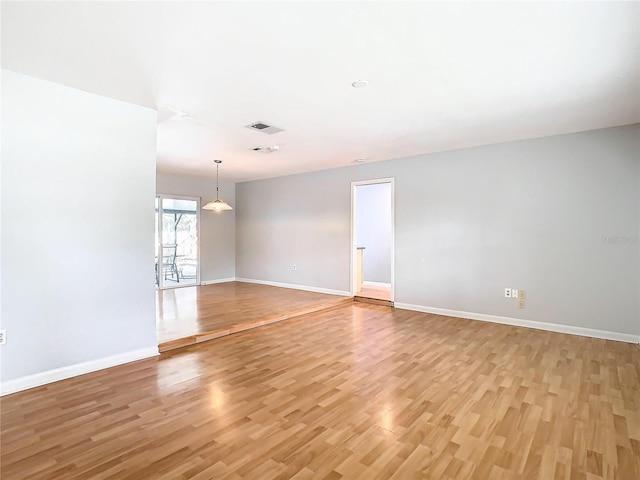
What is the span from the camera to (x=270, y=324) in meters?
4.76

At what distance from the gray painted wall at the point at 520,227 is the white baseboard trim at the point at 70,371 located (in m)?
4.02

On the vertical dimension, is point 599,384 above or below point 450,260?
below

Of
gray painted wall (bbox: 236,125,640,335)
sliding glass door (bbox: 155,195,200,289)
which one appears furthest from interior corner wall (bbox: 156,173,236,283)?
gray painted wall (bbox: 236,125,640,335)

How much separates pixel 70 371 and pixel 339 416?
2.37 m

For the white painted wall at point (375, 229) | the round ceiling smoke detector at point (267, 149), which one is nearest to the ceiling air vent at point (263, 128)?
the round ceiling smoke detector at point (267, 149)

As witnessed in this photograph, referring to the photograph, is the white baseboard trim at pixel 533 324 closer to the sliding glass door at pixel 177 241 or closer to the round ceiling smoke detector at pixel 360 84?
the round ceiling smoke detector at pixel 360 84

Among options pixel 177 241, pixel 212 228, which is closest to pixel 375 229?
pixel 212 228

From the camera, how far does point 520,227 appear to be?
15.4ft

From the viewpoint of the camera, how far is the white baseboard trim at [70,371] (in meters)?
2.66

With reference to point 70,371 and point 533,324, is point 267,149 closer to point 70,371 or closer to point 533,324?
point 70,371

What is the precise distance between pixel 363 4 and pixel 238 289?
20.5 ft

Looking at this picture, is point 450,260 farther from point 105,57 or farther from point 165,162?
point 165,162

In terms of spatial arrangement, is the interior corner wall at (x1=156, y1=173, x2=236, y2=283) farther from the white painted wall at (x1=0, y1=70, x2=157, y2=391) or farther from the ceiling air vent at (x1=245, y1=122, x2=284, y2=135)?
the white painted wall at (x1=0, y1=70, x2=157, y2=391)

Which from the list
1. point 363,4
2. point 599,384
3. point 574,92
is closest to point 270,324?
point 599,384
